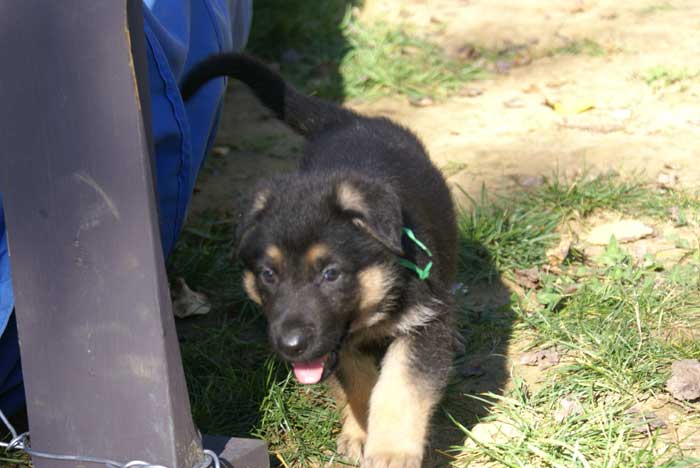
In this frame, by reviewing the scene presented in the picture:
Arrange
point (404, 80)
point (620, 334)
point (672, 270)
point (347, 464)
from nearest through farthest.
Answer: point (347, 464) → point (620, 334) → point (672, 270) → point (404, 80)

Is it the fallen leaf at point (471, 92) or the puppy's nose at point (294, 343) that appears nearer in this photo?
the puppy's nose at point (294, 343)

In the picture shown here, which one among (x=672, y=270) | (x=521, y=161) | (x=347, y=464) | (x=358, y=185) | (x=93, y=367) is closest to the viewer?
(x=93, y=367)

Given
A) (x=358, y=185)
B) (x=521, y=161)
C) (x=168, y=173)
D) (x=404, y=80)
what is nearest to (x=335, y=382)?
(x=358, y=185)

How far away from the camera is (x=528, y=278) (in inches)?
148

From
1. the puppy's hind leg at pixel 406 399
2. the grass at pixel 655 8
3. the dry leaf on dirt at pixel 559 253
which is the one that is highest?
the puppy's hind leg at pixel 406 399

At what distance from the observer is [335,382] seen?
3.04 metres

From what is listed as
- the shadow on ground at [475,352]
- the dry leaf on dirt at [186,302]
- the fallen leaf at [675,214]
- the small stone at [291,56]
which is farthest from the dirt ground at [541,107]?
the dry leaf on dirt at [186,302]

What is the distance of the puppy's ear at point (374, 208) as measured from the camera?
2574 millimetres

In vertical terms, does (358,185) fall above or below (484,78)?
above

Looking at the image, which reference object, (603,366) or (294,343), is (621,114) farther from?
(294,343)

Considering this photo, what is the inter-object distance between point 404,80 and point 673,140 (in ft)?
5.88

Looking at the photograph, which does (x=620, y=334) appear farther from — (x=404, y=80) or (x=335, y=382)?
(x=404, y=80)

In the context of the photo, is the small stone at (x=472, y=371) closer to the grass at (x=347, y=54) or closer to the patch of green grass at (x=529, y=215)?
the patch of green grass at (x=529, y=215)

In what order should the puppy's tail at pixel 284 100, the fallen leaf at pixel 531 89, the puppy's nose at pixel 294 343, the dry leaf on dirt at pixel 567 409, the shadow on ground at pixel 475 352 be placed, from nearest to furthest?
1. the puppy's nose at pixel 294 343
2. the dry leaf on dirt at pixel 567 409
3. the shadow on ground at pixel 475 352
4. the puppy's tail at pixel 284 100
5. the fallen leaf at pixel 531 89
